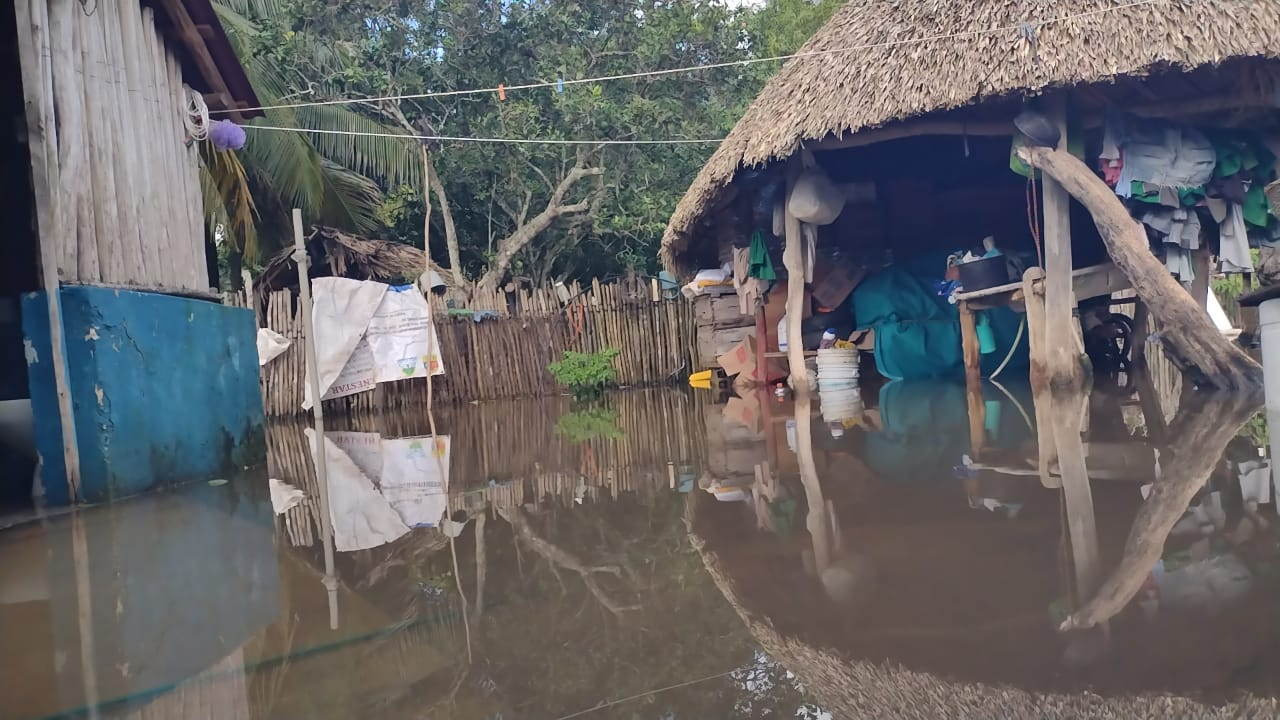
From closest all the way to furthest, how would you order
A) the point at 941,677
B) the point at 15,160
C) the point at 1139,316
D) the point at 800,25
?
1. the point at 941,677
2. the point at 15,160
3. the point at 1139,316
4. the point at 800,25

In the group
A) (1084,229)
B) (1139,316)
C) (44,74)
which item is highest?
(44,74)

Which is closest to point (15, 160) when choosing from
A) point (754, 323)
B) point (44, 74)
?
point (44, 74)

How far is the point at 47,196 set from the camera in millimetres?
5141

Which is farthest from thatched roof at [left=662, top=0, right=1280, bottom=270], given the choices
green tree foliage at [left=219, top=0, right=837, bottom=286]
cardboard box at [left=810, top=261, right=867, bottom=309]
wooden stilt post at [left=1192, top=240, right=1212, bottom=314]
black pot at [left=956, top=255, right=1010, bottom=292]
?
green tree foliage at [left=219, top=0, right=837, bottom=286]

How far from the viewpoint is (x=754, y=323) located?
1259 centimetres

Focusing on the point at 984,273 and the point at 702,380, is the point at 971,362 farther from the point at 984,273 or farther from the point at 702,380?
the point at 702,380

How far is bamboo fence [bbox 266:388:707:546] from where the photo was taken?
4.65 metres

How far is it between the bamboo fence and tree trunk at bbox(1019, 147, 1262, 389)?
3279mm

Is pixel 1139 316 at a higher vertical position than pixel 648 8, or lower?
lower

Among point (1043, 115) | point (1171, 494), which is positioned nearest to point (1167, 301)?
point (1043, 115)

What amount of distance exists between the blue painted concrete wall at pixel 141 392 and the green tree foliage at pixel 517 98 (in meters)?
5.98

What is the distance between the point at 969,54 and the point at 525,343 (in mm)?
7129

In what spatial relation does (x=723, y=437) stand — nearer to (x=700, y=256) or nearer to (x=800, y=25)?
(x=700, y=256)

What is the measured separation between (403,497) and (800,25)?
21.9m
